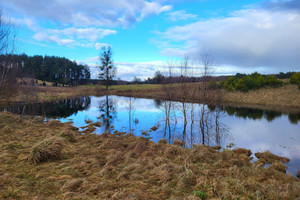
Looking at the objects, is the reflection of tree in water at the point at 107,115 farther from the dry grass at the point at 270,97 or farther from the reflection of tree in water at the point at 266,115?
the dry grass at the point at 270,97

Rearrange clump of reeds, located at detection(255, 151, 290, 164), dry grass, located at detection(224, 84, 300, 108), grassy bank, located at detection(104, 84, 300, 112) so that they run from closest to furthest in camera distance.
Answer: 1. clump of reeds, located at detection(255, 151, 290, 164)
2. grassy bank, located at detection(104, 84, 300, 112)
3. dry grass, located at detection(224, 84, 300, 108)

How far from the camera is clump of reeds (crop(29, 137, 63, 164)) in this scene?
634 cm

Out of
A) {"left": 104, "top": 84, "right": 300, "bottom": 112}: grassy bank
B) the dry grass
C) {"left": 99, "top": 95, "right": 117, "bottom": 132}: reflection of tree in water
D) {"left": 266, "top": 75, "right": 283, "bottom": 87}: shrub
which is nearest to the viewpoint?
{"left": 99, "top": 95, "right": 117, "bottom": 132}: reflection of tree in water

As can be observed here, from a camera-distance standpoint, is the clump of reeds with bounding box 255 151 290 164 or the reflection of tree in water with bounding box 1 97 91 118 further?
the reflection of tree in water with bounding box 1 97 91 118

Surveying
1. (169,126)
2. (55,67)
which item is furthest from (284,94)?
(55,67)

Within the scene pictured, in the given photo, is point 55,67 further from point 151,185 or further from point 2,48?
point 151,185

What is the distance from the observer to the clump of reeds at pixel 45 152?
6336mm

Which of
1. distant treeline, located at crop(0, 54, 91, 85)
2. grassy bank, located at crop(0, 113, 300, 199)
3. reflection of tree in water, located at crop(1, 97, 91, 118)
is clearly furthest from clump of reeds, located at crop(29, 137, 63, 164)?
distant treeline, located at crop(0, 54, 91, 85)

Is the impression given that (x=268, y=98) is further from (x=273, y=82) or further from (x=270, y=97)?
(x=273, y=82)

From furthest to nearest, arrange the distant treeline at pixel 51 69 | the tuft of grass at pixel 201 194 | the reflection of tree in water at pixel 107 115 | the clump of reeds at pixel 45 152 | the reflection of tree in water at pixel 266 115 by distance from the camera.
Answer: the distant treeline at pixel 51 69 → the reflection of tree in water at pixel 266 115 → the reflection of tree in water at pixel 107 115 → the clump of reeds at pixel 45 152 → the tuft of grass at pixel 201 194

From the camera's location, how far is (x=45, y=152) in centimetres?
649

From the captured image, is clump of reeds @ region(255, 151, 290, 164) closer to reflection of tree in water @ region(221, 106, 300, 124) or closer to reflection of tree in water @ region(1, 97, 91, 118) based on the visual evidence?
reflection of tree in water @ region(221, 106, 300, 124)

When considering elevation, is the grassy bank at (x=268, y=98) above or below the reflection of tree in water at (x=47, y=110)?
above

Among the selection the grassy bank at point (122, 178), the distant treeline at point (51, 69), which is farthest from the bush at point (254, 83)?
the distant treeline at point (51, 69)
